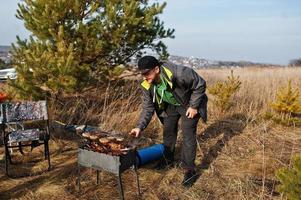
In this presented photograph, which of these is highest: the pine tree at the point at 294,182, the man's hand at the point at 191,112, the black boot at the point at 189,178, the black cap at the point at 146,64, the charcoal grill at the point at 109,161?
the black cap at the point at 146,64

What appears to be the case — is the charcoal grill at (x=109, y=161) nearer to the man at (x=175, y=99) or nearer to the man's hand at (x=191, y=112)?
the man at (x=175, y=99)

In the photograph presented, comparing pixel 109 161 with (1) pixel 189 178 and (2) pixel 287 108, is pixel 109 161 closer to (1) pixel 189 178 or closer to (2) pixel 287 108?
(1) pixel 189 178

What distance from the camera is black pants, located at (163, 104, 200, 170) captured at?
444 centimetres

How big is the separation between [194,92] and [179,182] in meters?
1.16

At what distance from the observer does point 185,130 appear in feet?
14.6

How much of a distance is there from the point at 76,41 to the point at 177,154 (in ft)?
9.56

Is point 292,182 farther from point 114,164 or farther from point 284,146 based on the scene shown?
point 284,146

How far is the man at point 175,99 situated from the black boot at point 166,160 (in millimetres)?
287

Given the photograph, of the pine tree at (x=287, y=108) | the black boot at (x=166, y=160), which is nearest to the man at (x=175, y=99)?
the black boot at (x=166, y=160)

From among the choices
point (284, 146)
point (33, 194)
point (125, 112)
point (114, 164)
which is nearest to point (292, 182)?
point (114, 164)

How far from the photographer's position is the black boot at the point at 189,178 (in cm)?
446

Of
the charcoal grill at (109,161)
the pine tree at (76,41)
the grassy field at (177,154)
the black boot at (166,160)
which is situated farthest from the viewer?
the pine tree at (76,41)

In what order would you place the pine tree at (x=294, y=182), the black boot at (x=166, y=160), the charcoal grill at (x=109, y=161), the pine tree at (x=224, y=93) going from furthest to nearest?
the pine tree at (x=224, y=93) → the black boot at (x=166, y=160) → the charcoal grill at (x=109, y=161) → the pine tree at (x=294, y=182)

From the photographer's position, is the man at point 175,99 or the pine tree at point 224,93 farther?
the pine tree at point 224,93
